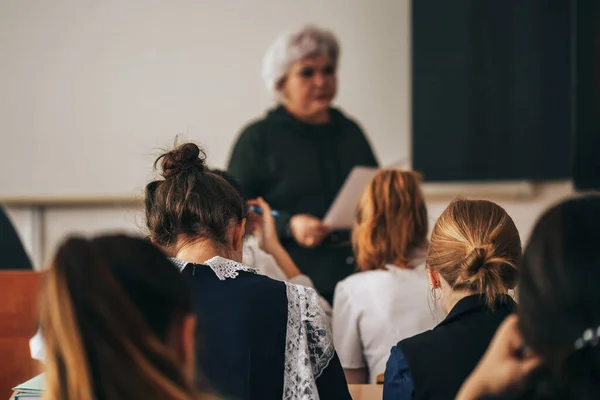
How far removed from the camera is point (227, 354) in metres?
1.63

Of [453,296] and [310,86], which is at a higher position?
[310,86]

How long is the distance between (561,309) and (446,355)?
52 centimetres

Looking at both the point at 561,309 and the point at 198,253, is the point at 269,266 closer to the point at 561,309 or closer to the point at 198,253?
the point at 198,253

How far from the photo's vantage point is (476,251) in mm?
1721

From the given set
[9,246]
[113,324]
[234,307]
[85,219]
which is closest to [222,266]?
[234,307]

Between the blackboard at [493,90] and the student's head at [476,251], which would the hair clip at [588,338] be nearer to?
the student's head at [476,251]

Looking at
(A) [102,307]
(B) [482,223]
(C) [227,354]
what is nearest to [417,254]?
(B) [482,223]

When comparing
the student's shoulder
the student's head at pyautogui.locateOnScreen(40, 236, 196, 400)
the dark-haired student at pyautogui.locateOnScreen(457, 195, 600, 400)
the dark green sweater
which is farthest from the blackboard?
the student's head at pyautogui.locateOnScreen(40, 236, 196, 400)

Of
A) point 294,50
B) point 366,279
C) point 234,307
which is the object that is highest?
point 294,50

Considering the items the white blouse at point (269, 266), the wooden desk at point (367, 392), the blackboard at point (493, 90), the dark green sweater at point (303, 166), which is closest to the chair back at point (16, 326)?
the white blouse at point (269, 266)

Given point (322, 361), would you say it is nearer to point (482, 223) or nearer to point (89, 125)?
point (482, 223)

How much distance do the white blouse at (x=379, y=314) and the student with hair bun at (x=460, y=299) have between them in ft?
1.81

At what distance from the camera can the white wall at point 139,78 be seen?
4516 mm

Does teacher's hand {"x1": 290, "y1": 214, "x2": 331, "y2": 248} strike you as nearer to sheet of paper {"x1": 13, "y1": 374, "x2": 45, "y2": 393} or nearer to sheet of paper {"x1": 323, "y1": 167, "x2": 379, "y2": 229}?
sheet of paper {"x1": 323, "y1": 167, "x2": 379, "y2": 229}
